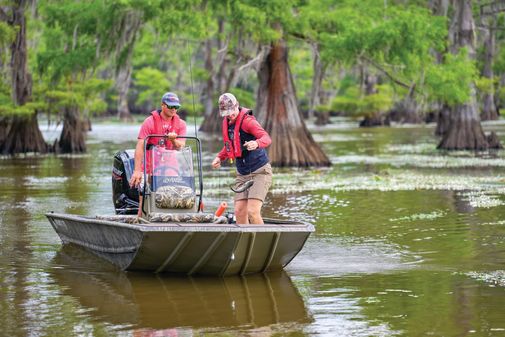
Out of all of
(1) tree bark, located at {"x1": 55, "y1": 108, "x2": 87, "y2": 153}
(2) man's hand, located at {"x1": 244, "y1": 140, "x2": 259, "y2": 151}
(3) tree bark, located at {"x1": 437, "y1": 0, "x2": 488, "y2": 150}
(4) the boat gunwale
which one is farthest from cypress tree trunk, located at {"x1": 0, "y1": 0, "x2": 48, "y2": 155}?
(4) the boat gunwale

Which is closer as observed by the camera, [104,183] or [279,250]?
[279,250]

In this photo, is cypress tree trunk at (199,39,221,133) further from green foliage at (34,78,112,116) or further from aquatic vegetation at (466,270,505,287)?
aquatic vegetation at (466,270,505,287)

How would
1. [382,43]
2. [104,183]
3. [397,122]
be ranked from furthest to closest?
[397,122] < [382,43] < [104,183]

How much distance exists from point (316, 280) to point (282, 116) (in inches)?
771

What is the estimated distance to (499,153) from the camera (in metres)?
37.0

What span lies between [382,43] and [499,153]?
8722mm

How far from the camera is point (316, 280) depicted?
11.8 meters

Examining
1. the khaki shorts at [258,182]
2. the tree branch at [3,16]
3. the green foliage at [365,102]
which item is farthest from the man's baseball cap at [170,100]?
the green foliage at [365,102]

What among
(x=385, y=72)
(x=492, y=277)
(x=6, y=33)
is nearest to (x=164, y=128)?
(x=492, y=277)

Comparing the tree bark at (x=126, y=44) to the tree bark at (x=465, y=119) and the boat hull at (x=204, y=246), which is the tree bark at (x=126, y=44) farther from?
the boat hull at (x=204, y=246)

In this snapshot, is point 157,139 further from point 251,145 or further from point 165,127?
point 251,145

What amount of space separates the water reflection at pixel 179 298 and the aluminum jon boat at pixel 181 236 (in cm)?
18

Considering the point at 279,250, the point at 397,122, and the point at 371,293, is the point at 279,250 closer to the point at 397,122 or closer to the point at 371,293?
the point at 371,293

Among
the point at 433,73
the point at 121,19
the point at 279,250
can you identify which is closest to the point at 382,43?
the point at 433,73
